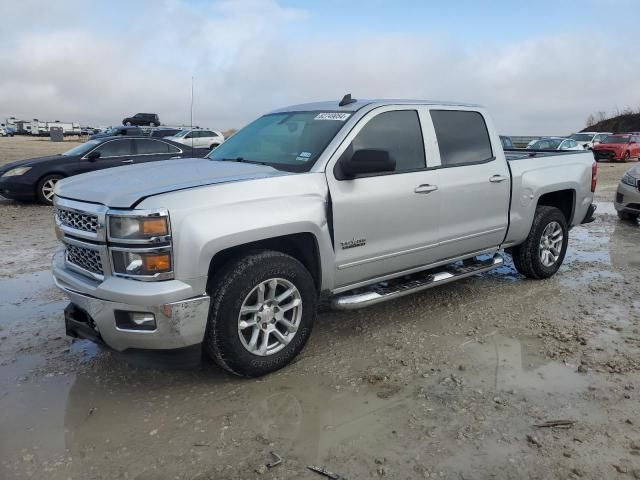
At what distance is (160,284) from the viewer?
323 cm

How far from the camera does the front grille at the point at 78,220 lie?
339 cm

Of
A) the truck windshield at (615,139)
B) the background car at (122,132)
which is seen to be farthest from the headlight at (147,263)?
the truck windshield at (615,139)

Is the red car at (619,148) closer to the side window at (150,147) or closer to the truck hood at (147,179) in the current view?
the side window at (150,147)

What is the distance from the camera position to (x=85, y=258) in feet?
11.7

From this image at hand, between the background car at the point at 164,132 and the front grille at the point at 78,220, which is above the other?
the background car at the point at 164,132

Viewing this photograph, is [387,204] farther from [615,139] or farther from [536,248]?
[615,139]

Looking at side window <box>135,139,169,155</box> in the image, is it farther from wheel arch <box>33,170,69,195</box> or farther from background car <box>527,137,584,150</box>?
background car <box>527,137,584,150</box>

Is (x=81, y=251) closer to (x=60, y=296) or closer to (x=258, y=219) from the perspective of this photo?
(x=258, y=219)

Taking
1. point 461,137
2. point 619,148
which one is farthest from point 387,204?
point 619,148

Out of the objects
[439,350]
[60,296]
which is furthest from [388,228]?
[60,296]

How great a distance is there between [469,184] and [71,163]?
9.68 metres

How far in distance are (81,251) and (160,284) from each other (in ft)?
2.46

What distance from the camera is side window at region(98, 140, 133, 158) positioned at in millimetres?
12094

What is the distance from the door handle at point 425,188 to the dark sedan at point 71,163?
306 inches
